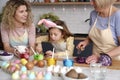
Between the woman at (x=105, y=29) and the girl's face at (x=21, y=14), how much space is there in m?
0.67

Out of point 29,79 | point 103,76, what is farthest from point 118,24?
point 29,79

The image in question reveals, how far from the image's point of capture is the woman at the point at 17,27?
104 inches

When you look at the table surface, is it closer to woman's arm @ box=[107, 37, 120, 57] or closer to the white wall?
woman's arm @ box=[107, 37, 120, 57]

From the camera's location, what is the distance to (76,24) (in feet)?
15.6

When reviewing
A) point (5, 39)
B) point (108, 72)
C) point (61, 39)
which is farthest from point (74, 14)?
point (108, 72)

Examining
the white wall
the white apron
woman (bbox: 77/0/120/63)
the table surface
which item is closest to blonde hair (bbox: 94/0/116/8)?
woman (bbox: 77/0/120/63)

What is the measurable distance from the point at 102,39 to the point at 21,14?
2.96 ft

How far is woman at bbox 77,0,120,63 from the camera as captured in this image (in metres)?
2.06

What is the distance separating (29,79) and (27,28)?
3.84 feet

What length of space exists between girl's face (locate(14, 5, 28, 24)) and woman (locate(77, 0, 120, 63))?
26.3 inches

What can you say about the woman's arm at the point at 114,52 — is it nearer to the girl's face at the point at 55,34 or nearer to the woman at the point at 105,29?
the woman at the point at 105,29

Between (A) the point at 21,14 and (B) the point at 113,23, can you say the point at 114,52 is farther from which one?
(A) the point at 21,14

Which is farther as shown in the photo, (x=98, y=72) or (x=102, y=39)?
(x=102, y=39)

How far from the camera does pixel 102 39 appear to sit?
227 cm
